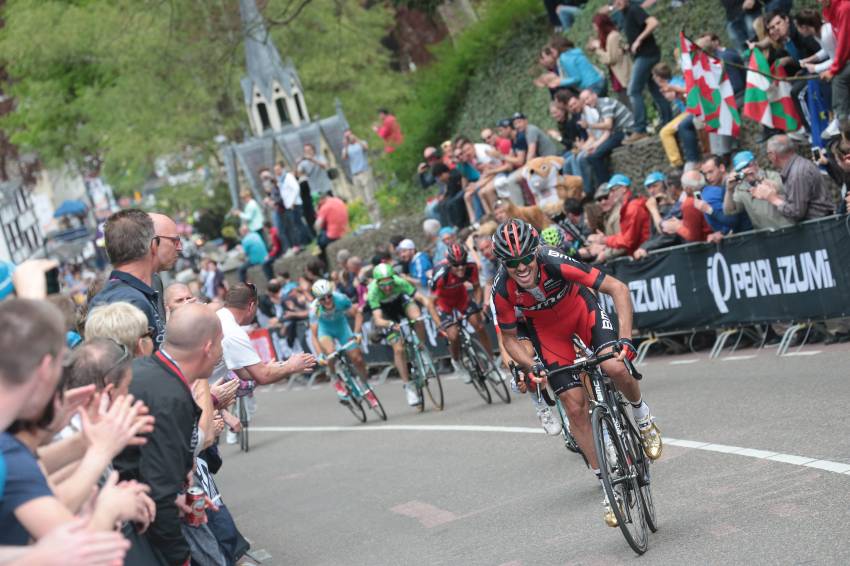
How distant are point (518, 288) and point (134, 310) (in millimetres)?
3513

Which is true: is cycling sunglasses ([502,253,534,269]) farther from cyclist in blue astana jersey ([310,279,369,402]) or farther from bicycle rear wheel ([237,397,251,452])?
bicycle rear wheel ([237,397,251,452])

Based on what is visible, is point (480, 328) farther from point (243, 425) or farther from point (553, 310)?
point (553, 310)

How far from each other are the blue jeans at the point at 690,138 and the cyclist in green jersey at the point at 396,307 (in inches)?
170

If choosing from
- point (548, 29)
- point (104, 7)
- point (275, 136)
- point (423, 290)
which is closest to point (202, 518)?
point (423, 290)

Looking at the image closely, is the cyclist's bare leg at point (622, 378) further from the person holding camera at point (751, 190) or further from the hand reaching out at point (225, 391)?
the person holding camera at point (751, 190)

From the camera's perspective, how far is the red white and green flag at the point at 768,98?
1730cm

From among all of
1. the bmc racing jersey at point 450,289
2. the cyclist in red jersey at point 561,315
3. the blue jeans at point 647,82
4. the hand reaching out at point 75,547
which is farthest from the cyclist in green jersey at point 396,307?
the hand reaching out at point 75,547

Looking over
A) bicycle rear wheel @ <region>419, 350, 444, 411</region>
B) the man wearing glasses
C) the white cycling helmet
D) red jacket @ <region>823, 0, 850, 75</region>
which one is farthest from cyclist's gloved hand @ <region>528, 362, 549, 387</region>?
the white cycling helmet

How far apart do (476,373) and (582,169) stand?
5.22 m

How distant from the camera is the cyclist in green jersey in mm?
18438

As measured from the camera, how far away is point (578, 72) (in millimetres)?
22641

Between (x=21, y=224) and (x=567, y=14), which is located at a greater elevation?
(x=567, y=14)

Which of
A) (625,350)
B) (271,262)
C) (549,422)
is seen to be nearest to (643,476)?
(625,350)

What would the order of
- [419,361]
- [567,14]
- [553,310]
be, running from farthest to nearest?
[567,14]
[419,361]
[553,310]
